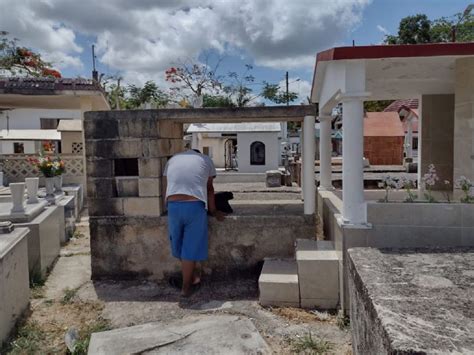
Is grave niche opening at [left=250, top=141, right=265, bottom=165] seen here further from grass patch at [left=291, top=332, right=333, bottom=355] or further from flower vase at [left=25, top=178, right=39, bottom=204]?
grass patch at [left=291, top=332, right=333, bottom=355]

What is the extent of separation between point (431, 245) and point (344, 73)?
6.38 ft

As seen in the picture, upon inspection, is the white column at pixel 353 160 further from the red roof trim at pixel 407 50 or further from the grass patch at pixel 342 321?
the grass patch at pixel 342 321

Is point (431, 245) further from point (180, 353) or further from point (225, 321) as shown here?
point (180, 353)

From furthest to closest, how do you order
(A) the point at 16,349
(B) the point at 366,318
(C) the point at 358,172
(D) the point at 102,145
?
(D) the point at 102,145, (C) the point at 358,172, (A) the point at 16,349, (B) the point at 366,318

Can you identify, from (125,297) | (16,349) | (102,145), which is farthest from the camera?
(102,145)

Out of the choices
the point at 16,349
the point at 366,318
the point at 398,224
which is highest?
the point at 398,224

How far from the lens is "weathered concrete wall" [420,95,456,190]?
24.8 ft

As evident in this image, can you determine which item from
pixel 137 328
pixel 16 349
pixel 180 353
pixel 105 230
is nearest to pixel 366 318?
pixel 180 353

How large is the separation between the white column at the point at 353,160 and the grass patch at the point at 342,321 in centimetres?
98

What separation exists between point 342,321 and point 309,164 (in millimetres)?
2227

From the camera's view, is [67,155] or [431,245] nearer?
[431,245]

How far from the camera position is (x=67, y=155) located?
13.3 meters

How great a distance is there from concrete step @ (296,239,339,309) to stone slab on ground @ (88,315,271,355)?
31.0 inches

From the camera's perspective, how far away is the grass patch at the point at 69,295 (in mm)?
5179
